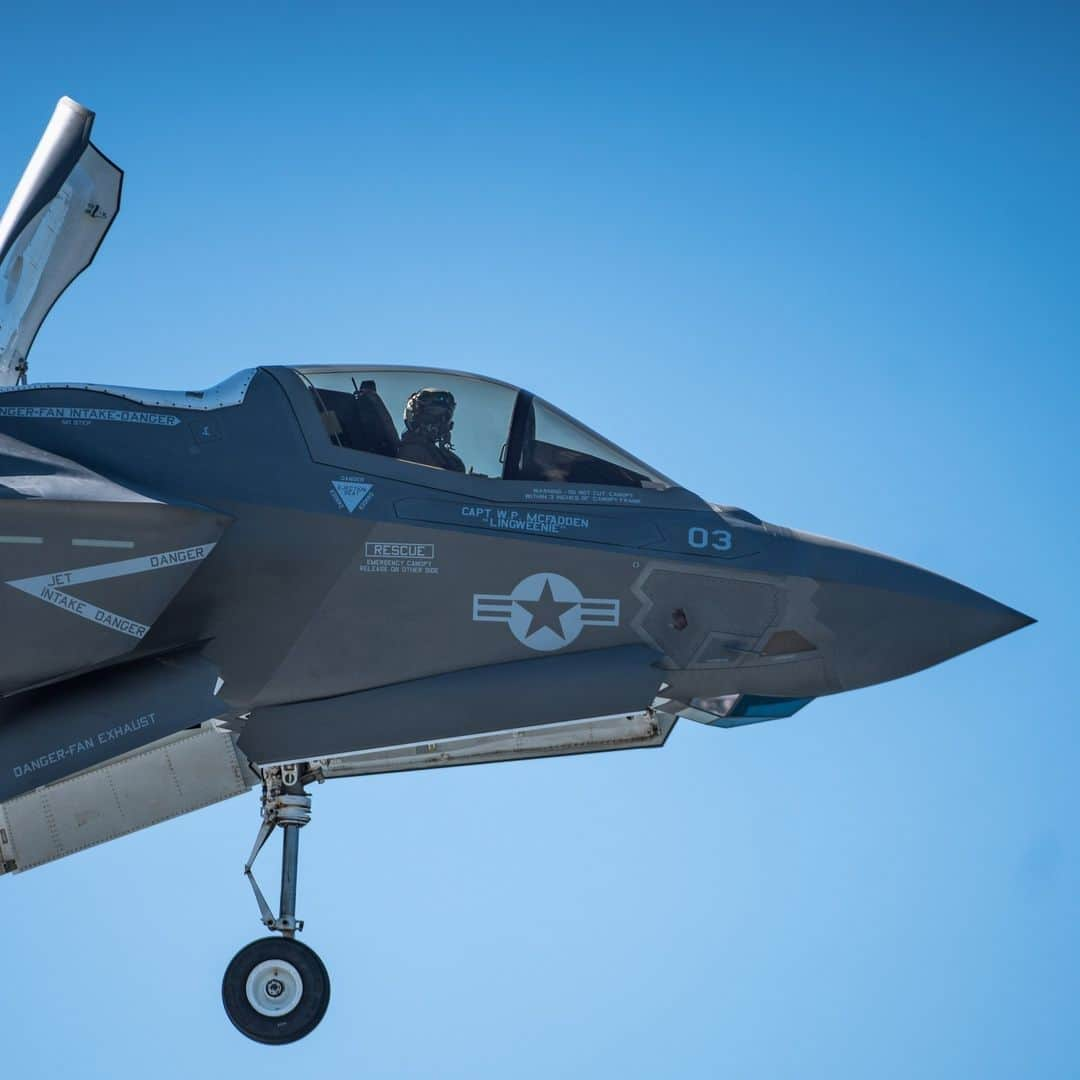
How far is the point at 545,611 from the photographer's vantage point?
522 inches

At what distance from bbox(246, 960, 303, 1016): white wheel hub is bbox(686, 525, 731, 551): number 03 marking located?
4269 mm

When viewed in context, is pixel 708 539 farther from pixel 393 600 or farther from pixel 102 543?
pixel 102 543

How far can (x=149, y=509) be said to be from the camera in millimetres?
12273

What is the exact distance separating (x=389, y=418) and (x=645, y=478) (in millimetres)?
1960

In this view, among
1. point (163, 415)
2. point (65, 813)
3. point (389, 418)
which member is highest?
point (389, 418)

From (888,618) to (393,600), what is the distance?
3.58m

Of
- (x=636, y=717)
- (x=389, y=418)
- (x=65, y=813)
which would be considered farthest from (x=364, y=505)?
(x=65, y=813)

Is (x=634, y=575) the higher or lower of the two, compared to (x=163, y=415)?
higher

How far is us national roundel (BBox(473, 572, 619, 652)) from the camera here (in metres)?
13.2

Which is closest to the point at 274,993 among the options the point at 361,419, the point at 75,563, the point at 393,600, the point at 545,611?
the point at 393,600

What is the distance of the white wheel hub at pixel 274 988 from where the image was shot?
13461 mm

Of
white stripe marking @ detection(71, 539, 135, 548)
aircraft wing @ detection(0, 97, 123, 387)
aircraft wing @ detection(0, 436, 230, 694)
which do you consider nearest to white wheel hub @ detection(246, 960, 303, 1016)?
aircraft wing @ detection(0, 436, 230, 694)

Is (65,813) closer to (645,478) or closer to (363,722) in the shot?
(363,722)

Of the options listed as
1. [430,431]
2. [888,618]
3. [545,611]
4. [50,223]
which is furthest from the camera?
[50,223]
